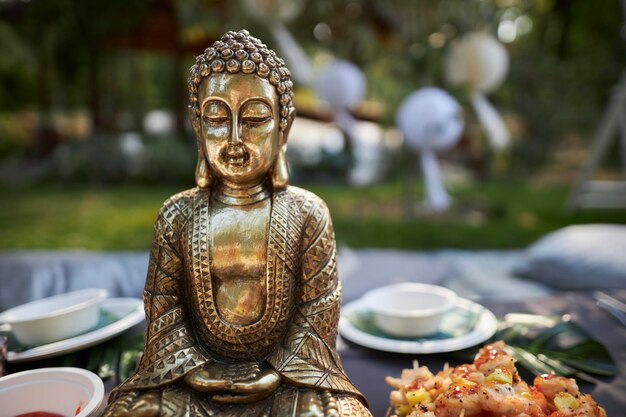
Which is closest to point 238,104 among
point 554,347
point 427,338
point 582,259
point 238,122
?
point 238,122

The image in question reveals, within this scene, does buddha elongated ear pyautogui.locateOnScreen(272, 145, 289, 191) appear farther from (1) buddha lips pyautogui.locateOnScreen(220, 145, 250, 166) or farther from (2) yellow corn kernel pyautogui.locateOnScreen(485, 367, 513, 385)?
(2) yellow corn kernel pyautogui.locateOnScreen(485, 367, 513, 385)

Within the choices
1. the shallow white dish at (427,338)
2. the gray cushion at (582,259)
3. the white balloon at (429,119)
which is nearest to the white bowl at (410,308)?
the shallow white dish at (427,338)

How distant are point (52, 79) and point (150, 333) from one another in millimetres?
8878

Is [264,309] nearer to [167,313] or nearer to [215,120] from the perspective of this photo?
[167,313]

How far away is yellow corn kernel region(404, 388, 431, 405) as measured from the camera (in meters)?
1.13

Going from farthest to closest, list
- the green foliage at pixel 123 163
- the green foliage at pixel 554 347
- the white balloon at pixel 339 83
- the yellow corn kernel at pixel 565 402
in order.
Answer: the green foliage at pixel 123 163
the white balloon at pixel 339 83
the green foliage at pixel 554 347
the yellow corn kernel at pixel 565 402

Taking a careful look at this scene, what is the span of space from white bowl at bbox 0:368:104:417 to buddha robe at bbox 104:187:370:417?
0.34 feet

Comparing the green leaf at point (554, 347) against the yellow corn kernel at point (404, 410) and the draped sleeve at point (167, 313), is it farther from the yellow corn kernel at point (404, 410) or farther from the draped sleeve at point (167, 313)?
the draped sleeve at point (167, 313)

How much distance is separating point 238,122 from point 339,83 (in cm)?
275

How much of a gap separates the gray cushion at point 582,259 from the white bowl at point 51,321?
219cm

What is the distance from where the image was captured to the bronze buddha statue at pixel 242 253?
1175mm

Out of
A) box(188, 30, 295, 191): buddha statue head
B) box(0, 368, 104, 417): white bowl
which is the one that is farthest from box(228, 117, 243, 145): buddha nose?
box(0, 368, 104, 417): white bowl

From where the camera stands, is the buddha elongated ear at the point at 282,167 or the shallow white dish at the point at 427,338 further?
the shallow white dish at the point at 427,338

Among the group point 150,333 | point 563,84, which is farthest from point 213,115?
point 563,84
